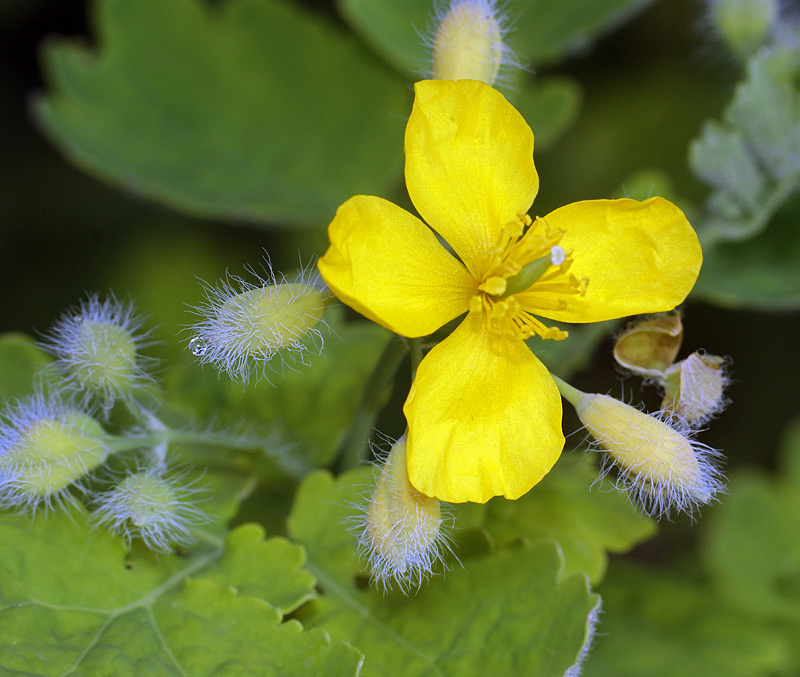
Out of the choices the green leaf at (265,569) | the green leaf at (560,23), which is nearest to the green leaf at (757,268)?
the green leaf at (560,23)

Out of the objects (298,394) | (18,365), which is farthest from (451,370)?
(18,365)

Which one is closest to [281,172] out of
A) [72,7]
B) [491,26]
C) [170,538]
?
[72,7]

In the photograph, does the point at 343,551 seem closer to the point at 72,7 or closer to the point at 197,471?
the point at 197,471

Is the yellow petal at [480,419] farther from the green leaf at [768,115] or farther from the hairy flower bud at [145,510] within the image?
the green leaf at [768,115]

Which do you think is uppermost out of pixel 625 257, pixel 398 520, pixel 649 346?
pixel 625 257

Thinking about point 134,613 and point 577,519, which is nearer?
point 134,613

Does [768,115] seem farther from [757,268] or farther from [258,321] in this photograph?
[258,321]
